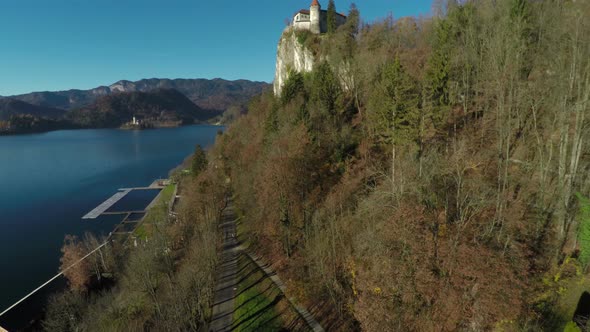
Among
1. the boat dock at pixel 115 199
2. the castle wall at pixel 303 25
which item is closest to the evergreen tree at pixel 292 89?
the castle wall at pixel 303 25

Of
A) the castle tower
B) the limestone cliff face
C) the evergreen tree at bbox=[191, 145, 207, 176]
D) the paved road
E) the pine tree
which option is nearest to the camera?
the pine tree

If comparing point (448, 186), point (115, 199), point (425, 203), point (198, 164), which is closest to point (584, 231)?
point (448, 186)

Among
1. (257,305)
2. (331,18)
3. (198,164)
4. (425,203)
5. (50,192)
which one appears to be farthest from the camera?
(50,192)

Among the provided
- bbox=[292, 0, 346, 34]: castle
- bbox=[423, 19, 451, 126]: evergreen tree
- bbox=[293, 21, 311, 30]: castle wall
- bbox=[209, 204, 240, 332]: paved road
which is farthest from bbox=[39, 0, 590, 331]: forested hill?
bbox=[293, 21, 311, 30]: castle wall

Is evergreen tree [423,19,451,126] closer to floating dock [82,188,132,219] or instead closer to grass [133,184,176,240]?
grass [133,184,176,240]

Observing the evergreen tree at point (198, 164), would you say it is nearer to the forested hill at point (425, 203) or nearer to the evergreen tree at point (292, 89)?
the forested hill at point (425, 203)

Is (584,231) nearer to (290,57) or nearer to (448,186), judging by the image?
(448,186)
